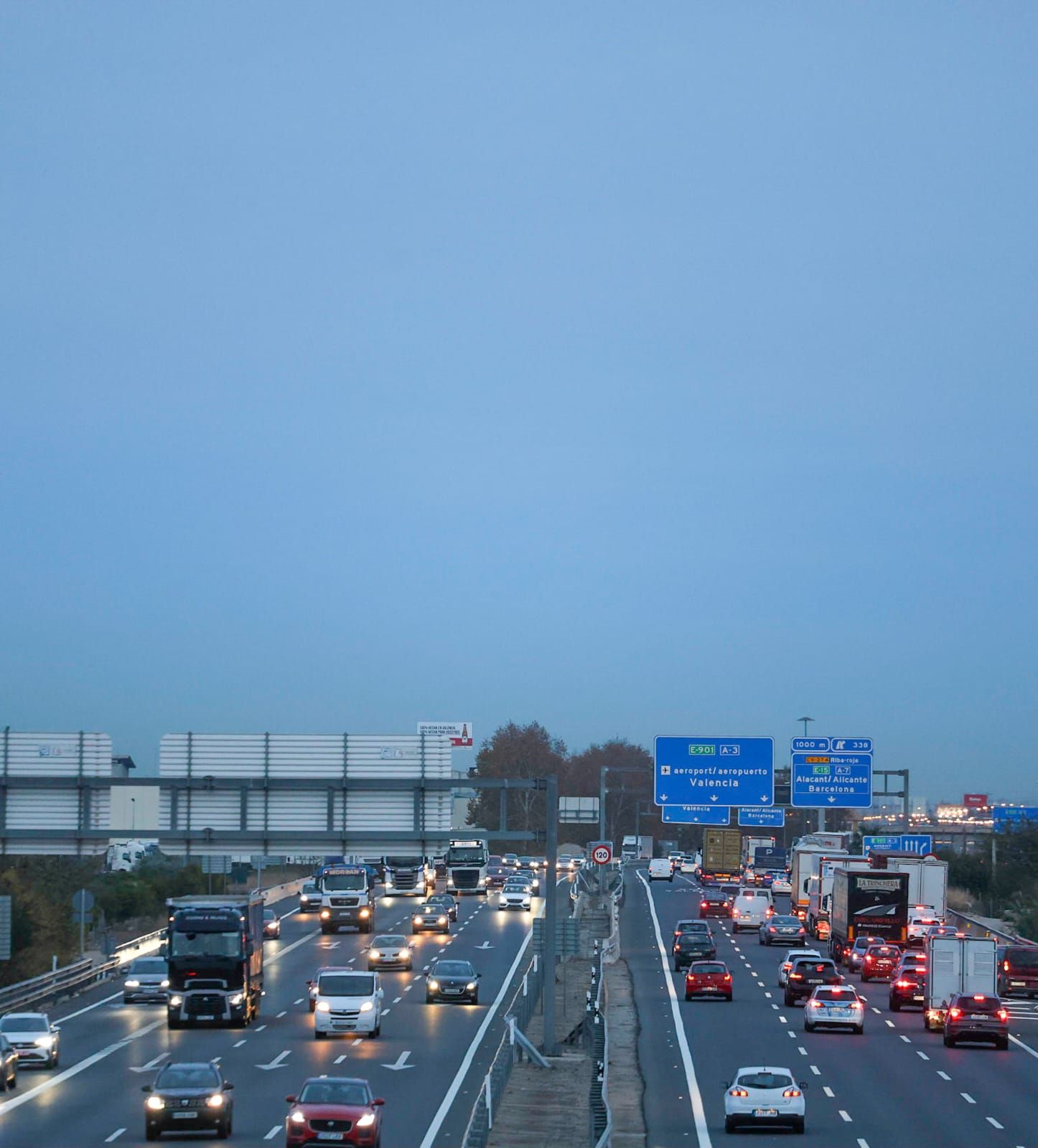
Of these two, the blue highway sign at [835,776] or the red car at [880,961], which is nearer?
the red car at [880,961]

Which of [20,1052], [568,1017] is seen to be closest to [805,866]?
[568,1017]

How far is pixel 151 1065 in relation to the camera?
35.1 meters

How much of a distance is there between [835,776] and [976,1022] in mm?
25060

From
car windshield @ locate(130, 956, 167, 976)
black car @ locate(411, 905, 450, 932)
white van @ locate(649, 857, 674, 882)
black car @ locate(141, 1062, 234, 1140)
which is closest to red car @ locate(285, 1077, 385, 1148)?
black car @ locate(141, 1062, 234, 1140)

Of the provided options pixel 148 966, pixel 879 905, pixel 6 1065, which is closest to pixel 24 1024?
pixel 6 1065

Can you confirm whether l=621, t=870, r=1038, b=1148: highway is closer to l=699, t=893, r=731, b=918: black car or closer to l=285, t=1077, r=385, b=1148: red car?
l=285, t=1077, r=385, b=1148: red car

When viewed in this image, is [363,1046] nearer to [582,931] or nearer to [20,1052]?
[20,1052]

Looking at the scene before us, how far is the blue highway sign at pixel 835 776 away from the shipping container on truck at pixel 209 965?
28.9 m

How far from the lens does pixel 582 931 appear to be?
75.1 metres

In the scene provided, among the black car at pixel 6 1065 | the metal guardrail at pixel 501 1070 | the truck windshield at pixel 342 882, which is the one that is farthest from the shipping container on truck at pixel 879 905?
the black car at pixel 6 1065

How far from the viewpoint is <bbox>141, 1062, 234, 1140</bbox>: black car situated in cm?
2523

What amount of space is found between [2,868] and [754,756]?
48.3 meters

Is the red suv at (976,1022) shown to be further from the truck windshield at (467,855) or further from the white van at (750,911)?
the truck windshield at (467,855)

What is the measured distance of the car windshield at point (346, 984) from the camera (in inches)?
1574
